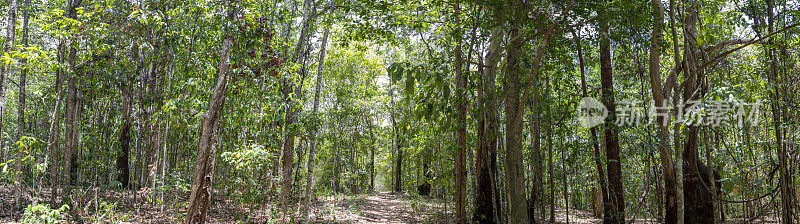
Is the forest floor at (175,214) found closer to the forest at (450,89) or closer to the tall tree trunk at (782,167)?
the forest at (450,89)

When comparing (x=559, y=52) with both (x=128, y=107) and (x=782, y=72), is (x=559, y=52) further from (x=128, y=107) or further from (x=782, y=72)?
(x=128, y=107)

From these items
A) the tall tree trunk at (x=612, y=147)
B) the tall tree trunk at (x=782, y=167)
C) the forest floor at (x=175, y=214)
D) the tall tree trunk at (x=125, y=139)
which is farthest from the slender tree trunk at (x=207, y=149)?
the tall tree trunk at (x=782, y=167)

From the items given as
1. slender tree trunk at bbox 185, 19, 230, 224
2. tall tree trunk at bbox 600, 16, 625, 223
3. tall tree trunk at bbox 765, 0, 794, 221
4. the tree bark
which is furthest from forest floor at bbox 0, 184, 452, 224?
tall tree trunk at bbox 765, 0, 794, 221

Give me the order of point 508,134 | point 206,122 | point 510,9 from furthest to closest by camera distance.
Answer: point 206,122
point 508,134
point 510,9

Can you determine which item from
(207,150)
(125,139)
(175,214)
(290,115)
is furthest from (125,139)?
(207,150)

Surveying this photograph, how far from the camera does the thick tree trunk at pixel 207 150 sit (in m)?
5.73

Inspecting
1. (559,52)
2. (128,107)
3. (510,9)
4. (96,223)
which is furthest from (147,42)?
(559,52)

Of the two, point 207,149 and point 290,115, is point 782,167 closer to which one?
point 290,115

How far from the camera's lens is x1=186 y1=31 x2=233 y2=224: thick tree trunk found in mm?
5730

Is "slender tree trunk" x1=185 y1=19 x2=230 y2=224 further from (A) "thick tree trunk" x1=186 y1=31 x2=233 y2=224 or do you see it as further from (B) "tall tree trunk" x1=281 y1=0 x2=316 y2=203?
(B) "tall tree trunk" x1=281 y1=0 x2=316 y2=203

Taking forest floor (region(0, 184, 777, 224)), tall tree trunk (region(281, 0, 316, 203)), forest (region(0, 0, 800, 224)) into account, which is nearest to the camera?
forest (region(0, 0, 800, 224))

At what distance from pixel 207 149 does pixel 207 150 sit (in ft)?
0.05

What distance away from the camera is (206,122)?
5.76 metres

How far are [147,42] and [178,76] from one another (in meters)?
1.43
